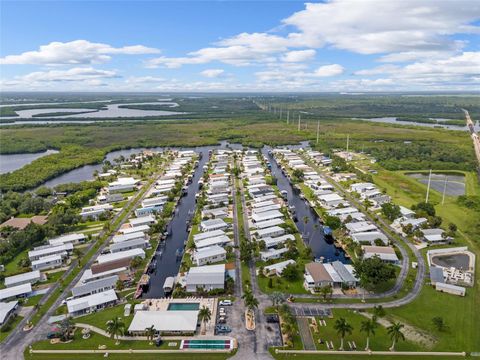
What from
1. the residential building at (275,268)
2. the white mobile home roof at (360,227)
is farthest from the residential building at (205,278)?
the white mobile home roof at (360,227)

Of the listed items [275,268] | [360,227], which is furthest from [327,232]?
[275,268]

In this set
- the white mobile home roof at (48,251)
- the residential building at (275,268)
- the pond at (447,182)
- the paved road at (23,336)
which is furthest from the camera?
the pond at (447,182)

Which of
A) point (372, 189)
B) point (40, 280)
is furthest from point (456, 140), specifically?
point (40, 280)

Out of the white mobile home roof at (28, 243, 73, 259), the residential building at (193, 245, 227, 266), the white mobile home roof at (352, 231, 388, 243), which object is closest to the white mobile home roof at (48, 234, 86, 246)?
the white mobile home roof at (28, 243, 73, 259)

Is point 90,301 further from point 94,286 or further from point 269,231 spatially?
point 269,231

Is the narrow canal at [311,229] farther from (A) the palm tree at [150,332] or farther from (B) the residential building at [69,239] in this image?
(B) the residential building at [69,239]

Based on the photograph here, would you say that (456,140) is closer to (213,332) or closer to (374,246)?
(374,246)

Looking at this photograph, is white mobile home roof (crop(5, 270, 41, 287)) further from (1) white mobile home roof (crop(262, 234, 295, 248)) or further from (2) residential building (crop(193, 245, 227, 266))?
(1) white mobile home roof (crop(262, 234, 295, 248))
